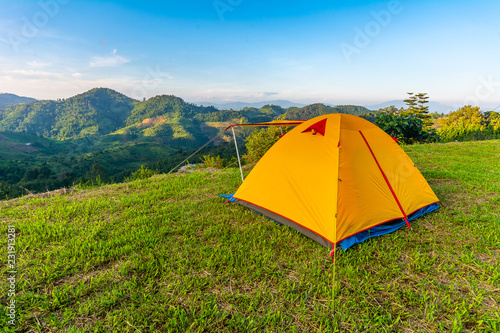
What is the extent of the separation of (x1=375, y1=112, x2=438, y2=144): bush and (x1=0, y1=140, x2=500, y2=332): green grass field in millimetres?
9017

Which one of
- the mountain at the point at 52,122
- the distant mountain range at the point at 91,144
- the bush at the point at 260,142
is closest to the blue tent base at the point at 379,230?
the distant mountain range at the point at 91,144

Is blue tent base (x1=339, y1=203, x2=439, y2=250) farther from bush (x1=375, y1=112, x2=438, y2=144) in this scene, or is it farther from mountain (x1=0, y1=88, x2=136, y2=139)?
mountain (x1=0, y1=88, x2=136, y2=139)

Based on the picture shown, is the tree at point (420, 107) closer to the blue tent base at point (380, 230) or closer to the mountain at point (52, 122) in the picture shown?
the blue tent base at point (380, 230)

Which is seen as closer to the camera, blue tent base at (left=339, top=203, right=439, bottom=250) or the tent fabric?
blue tent base at (left=339, top=203, right=439, bottom=250)

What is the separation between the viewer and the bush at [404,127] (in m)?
12.9

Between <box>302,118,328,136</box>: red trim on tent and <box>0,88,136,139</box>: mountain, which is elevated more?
<box>0,88,136,139</box>: mountain

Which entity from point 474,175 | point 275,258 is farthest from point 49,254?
point 474,175

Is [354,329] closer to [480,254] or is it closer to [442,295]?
[442,295]

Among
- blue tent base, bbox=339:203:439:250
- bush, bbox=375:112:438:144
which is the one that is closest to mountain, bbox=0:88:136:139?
bush, bbox=375:112:438:144

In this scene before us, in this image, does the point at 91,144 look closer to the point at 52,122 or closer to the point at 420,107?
the point at 52,122

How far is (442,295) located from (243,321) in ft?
7.78

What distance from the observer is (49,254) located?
3252 mm

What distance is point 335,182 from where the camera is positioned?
3584 millimetres

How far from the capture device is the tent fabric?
3537 mm
